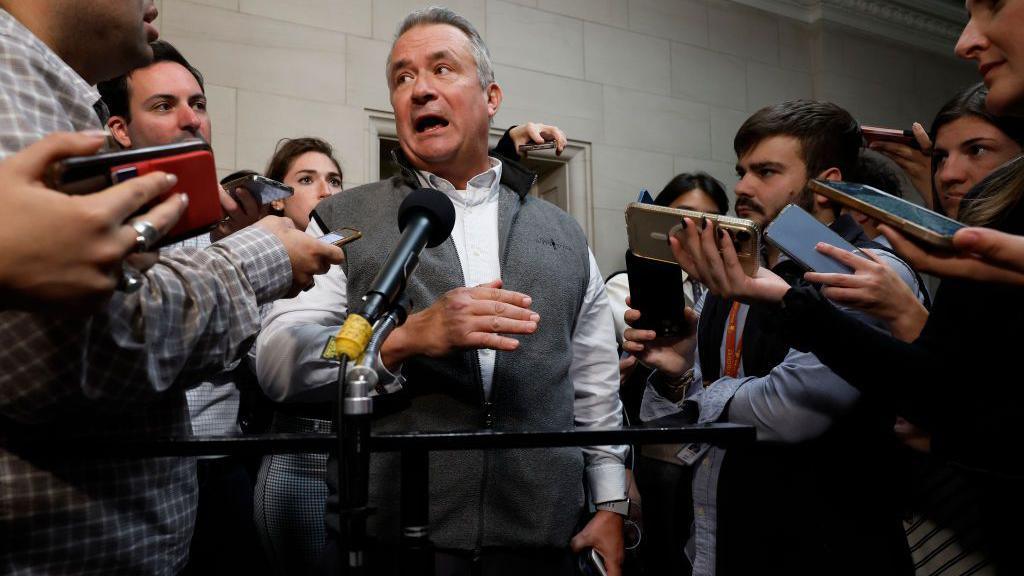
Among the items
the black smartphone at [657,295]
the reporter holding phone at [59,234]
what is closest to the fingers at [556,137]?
the black smartphone at [657,295]

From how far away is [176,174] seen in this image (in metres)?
0.97

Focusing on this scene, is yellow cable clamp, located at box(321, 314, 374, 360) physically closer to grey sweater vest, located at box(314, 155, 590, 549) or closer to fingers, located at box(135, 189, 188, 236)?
fingers, located at box(135, 189, 188, 236)

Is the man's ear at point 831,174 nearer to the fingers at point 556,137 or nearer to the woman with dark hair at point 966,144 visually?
the woman with dark hair at point 966,144

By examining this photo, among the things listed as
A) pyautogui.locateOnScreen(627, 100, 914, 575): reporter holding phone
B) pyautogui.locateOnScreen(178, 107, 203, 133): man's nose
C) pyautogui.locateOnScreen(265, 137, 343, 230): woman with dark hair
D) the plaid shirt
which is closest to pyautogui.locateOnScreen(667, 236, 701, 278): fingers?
pyautogui.locateOnScreen(627, 100, 914, 575): reporter holding phone

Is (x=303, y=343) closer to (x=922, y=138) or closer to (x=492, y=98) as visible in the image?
(x=492, y=98)

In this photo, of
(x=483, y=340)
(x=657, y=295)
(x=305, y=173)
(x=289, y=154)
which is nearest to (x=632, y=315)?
(x=657, y=295)

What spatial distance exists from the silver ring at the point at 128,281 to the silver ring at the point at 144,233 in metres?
0.11

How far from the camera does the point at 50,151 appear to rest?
0.85 metres

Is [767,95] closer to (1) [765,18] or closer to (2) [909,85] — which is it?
(1) [765,18]

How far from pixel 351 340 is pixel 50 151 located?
1.28 feet

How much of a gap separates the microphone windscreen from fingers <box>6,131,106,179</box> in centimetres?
45

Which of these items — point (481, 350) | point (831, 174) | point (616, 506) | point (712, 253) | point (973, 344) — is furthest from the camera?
point (831, 174)

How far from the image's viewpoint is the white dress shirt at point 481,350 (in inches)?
67.6

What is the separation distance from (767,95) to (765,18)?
2.00 ft
